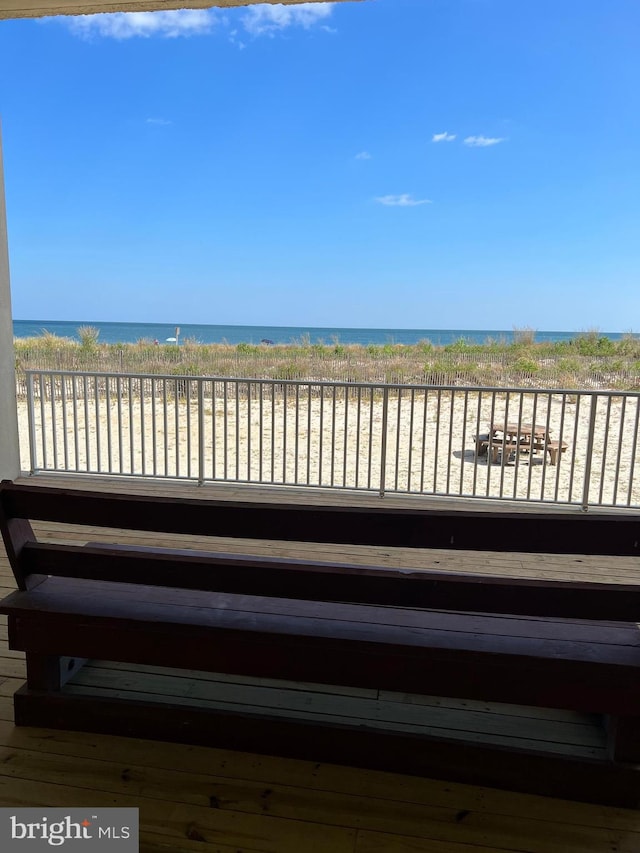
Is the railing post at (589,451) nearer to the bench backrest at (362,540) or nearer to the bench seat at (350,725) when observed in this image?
the bench seat at (350,725)

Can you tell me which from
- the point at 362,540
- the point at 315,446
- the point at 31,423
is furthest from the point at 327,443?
the point at 362,540

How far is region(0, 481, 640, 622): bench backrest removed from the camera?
47.8 inches

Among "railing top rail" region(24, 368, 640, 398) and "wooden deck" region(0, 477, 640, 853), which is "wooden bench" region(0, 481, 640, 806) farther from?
"railing top rail" region(24, 368, 640, 398)

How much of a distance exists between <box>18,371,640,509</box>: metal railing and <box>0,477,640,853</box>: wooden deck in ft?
9.57

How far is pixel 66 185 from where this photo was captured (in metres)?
32.7

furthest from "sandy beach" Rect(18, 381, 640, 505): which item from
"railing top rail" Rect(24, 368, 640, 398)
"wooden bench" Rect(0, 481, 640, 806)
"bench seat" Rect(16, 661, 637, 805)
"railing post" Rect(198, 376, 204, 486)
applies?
"wooden bench" Rect(0, 481, 640, 806)

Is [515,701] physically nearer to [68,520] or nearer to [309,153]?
[68,520]

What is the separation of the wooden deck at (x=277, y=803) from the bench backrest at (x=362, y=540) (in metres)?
0.53

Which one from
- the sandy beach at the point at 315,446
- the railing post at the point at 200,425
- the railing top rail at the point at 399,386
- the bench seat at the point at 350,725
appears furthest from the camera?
the sandy beach at the point at 315,446

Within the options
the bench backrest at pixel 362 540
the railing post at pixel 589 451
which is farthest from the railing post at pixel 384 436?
the bench backrest at pixel 362 540

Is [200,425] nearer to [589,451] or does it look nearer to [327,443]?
[327,443]

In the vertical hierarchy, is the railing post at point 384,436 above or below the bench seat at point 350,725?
above

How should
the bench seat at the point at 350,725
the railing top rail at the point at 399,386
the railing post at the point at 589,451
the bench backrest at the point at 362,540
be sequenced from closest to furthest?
the bench backrest at the point at 362,540 → the bench seat at the point at 350,725 → the railing post at the point at 589,451 → the railing top rail at the point at 399,386

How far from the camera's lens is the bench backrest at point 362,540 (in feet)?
3.98
